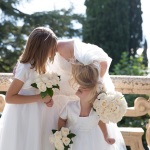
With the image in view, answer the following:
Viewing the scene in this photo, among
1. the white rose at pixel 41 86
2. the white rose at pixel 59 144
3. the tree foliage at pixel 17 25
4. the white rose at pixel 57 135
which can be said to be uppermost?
the tree foliage at pixel 17 25

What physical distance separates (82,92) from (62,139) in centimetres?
37

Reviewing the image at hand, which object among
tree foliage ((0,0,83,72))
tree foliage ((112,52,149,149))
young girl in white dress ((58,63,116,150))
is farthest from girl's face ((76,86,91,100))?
tree foliage ((0,0,83,72))

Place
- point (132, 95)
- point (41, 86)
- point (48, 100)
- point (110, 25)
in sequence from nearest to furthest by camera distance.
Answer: point (41, 86), point (48, 100), point (132, 95), point (110, 25)

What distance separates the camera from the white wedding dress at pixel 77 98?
2.73 m

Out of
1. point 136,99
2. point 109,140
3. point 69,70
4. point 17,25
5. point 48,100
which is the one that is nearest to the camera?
point 48,100

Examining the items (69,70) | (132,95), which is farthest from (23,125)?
(132,95)

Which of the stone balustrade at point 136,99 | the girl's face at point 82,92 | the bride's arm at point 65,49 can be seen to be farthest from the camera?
the stone balustrade at point 136,99

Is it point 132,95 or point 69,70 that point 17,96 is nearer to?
point 69,70

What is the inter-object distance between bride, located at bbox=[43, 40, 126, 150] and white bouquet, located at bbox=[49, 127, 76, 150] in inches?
7.7

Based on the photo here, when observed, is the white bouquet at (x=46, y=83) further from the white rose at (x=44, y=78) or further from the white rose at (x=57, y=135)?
the white rose at (x=57, y=135)

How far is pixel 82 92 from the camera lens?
107 inches

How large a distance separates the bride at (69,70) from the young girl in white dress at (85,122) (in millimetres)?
96

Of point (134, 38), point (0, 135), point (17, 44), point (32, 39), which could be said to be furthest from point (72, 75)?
point (134, 38)

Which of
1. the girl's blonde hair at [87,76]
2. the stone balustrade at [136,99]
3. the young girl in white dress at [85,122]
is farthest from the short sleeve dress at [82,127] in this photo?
the stone balustrade at [136,99]
